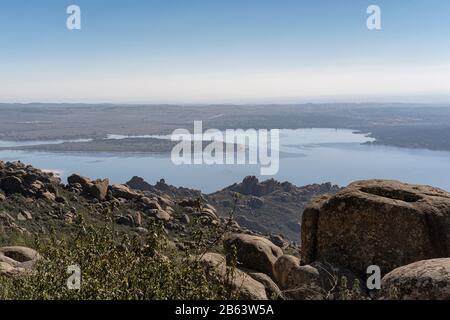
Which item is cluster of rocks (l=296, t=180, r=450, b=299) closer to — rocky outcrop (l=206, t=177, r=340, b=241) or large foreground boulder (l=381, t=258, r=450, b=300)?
large foreground boulder (l=381, t=258, r=450, b=300)

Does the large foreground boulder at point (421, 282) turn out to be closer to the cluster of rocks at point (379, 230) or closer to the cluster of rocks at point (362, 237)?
the cluster of rocks at point (362, 237)

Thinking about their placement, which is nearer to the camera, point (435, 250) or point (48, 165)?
point (435, 250)

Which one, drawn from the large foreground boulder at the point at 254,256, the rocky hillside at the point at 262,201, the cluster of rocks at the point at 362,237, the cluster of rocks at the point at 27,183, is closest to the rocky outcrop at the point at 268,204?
the rocky hillside at the point at 262,201

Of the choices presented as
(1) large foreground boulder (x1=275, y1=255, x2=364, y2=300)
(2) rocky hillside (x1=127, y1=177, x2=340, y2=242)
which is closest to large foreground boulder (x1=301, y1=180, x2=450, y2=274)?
(1) large foreground boulder (x1=275, y1=255, x2=364, y2=300)

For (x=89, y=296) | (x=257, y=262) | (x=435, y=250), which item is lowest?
(x=257, y=262)

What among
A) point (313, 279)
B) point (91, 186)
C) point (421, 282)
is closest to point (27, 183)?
point (91, 186)
